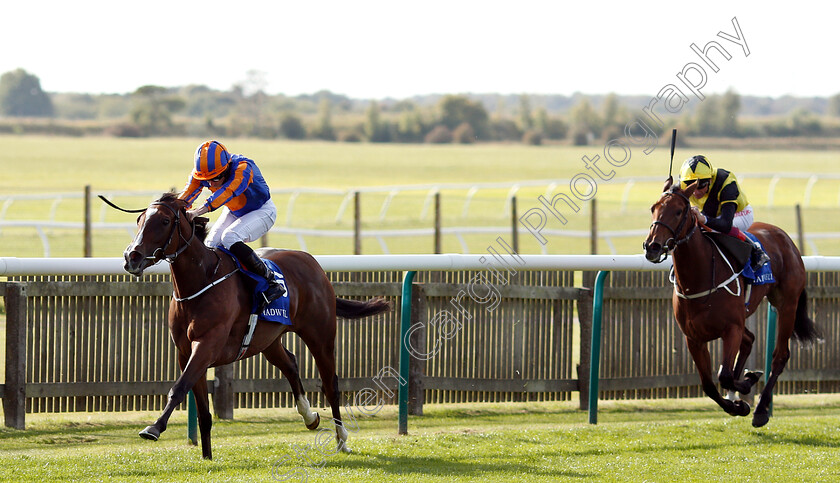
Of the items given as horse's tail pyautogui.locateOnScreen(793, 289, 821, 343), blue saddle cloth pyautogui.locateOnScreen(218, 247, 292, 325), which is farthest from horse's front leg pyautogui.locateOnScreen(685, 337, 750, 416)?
blue saddle cloth pyautogui.locateOnScreen(218, 247, 292, 325)

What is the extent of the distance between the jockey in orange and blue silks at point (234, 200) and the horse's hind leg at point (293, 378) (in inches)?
22.4

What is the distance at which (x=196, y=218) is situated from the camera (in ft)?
18.6

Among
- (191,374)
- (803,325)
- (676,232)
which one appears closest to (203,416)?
(191,374)

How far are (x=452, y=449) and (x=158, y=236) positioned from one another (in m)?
2.15

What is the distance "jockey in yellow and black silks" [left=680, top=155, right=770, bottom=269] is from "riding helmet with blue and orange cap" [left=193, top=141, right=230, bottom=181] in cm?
284

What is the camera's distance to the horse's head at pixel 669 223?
19.6 ft

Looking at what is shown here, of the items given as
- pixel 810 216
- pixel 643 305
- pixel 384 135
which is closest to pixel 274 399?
pixel 643 305

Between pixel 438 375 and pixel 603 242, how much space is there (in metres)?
16.3

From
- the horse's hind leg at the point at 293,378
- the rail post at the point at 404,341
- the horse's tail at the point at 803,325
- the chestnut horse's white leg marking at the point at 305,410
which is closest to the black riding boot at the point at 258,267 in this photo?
the horse's hind leg at the point at 293,378

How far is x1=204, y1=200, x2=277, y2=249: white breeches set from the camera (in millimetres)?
5965

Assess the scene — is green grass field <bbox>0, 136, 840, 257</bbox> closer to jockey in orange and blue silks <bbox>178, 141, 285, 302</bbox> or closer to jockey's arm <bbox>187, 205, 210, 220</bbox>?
jockey in orange and blue silks <bbox>178, 141, 285, 302</bbox>

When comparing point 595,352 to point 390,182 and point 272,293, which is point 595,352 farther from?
point 390,182

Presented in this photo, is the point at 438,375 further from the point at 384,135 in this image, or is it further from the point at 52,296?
the point at 384,135

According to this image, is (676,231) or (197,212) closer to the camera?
(197,212)
